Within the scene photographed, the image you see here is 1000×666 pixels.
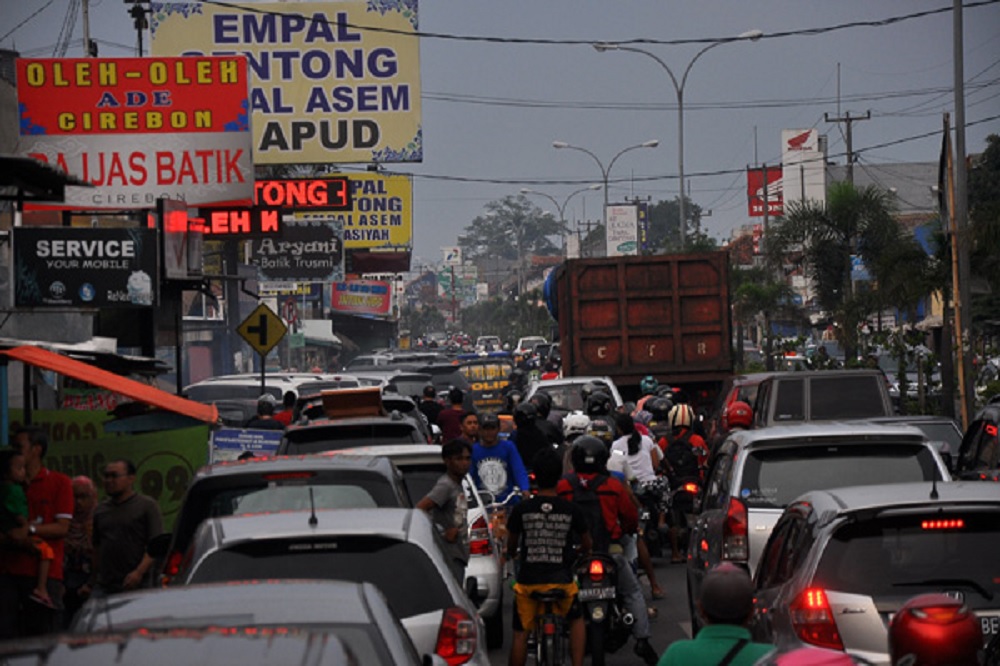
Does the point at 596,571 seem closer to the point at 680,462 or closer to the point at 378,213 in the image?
the point at 680,462

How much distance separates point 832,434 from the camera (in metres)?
10.8

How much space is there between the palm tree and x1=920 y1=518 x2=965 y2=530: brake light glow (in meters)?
32.8

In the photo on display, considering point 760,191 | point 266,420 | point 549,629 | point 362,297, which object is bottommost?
point 549,629

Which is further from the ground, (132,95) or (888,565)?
(132,95)

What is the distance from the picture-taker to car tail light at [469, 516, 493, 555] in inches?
522

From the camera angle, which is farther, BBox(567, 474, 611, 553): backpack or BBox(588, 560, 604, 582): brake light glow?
BBox(567, 474, 611, 553): backpack

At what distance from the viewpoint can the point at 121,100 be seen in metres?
31.7

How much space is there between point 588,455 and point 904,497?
4182 millimetres

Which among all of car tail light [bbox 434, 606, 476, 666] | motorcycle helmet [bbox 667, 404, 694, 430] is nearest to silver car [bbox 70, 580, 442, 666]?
car tail light [bbox 434, 606, 476, 666]

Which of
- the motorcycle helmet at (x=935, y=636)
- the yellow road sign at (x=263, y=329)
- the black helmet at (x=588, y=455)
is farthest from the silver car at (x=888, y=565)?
the yellow road sign at (x=263, y=329)

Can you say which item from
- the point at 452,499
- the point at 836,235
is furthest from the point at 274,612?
the point at 836,235

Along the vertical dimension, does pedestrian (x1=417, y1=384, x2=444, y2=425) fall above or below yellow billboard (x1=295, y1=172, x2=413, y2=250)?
below

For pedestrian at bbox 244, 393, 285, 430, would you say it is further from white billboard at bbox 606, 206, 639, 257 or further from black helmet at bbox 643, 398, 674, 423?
white billboard at bbox 606, 206, 639, 257

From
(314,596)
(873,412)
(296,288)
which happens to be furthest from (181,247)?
(296,288)
